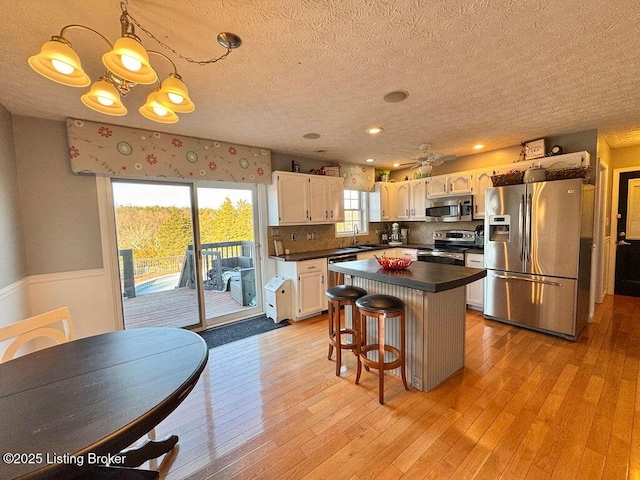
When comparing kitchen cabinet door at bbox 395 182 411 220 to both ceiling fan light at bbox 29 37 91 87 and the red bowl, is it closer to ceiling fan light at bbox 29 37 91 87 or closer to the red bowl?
the red bowl

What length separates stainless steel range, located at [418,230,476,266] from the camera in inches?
164

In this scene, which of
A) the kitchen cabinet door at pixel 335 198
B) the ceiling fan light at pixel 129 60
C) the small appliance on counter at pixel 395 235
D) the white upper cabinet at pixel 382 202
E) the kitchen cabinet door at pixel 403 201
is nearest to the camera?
the ceiling fan light at pixel 129 60

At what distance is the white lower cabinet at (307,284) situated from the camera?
3.83 m

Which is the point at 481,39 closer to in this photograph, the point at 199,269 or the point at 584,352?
the point at 584,352

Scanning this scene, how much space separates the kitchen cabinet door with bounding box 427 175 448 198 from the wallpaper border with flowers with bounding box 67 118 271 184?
110 inches

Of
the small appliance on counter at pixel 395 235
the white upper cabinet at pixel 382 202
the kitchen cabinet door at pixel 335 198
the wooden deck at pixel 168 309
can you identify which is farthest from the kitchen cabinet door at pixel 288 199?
the small appliance on counter at pixel 395 235

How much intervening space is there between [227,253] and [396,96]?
2962 millimetres

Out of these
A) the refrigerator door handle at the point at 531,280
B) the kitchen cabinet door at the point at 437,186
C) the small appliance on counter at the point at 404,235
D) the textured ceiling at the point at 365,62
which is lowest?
the refrigerator door handle at the point at 531,280

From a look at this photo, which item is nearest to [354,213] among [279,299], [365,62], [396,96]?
[279,299]

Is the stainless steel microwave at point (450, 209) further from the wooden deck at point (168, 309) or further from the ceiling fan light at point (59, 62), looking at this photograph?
the ceiling fan light at point (59, 62)

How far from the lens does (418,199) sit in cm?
494

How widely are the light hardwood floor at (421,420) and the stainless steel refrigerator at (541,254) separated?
433 mm

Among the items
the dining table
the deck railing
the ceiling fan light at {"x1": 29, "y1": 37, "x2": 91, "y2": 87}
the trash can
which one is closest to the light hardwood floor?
the dining table

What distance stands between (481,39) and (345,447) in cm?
265
